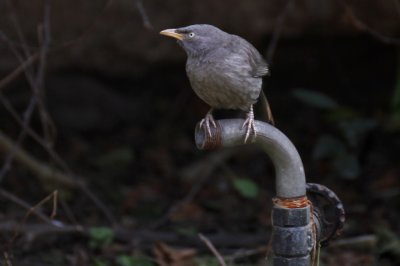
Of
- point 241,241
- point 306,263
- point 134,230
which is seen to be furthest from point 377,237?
point 306,263

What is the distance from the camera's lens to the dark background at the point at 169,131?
4848 mm

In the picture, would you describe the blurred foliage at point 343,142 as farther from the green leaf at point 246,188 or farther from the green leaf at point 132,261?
the green leaf at point 132,261

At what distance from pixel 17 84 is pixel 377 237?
2.76 metres

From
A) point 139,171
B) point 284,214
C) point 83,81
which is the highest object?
point 284,214

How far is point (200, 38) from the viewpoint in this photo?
11.6ft

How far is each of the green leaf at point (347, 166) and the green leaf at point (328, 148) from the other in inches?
1.6

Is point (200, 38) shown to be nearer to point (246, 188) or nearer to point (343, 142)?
point (246, 188)

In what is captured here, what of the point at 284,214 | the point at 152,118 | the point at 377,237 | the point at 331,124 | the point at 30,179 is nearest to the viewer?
the point at 284,214

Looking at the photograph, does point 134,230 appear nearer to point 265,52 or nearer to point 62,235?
point 62,235

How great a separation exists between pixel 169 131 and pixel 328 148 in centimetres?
150

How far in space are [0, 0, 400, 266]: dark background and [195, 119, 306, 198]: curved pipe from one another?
1594 mm

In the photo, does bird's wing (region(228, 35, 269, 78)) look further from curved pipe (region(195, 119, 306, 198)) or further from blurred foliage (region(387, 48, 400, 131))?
blurred foliage (region(387, 48, 400, 131))

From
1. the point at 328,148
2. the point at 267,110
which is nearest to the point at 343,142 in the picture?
the point at 328,148

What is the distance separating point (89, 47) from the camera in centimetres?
579
